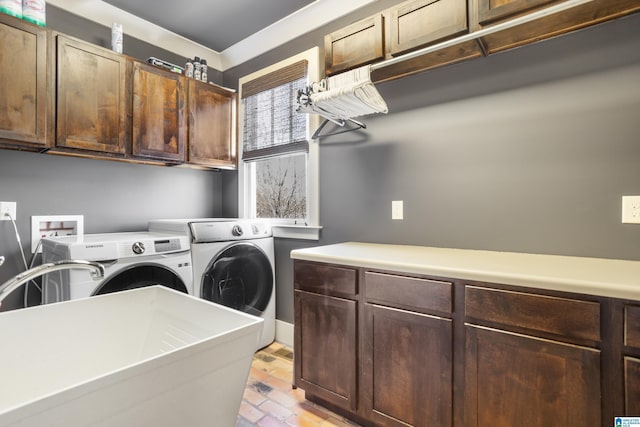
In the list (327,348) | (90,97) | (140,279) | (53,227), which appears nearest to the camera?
(327,348)

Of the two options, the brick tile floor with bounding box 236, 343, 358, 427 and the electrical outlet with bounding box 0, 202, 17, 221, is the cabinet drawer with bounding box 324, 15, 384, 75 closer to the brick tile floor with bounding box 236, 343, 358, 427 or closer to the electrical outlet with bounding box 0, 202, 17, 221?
the brick tile floor with bounding box 236, 343, 358, 427

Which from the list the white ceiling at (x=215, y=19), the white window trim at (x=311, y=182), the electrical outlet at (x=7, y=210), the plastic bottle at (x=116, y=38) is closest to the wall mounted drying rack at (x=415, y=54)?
the white window trim at (x=311, y=182)

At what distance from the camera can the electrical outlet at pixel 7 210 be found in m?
2.06

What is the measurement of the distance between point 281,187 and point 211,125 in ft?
2.60

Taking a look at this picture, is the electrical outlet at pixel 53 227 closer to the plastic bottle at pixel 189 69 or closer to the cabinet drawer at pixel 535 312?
the plastic bottle at pixel 189 69

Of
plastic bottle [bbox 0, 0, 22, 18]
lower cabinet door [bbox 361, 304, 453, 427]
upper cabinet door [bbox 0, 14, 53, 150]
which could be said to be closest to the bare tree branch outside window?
lower cabinet door [bbox 361, 304, 453, 427]

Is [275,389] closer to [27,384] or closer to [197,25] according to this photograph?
[27,384]

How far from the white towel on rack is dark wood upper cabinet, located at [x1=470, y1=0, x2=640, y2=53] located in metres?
0.55

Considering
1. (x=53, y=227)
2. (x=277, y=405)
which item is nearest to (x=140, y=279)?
(x=53, y=227)

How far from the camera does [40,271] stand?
85 cm

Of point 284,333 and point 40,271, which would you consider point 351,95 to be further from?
point 284,333

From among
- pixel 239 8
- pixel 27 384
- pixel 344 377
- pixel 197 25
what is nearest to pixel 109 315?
pixel 27 384

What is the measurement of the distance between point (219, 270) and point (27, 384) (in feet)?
5.07

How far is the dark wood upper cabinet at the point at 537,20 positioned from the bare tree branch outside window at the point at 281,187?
5.11ft
